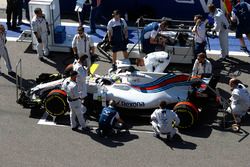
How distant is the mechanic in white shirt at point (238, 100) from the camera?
14.5 m

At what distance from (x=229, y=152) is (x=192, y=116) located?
4.25ft

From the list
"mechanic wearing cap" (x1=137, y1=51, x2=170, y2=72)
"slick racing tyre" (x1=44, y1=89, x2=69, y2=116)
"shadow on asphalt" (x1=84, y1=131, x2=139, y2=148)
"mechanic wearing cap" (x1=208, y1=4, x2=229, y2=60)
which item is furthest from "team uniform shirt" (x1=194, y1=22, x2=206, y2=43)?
"slick racing tyre" (x1=44, y1=89, x2=69, y2=116)

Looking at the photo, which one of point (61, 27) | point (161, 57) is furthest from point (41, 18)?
point (161, 57)

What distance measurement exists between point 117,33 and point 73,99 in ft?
13.4

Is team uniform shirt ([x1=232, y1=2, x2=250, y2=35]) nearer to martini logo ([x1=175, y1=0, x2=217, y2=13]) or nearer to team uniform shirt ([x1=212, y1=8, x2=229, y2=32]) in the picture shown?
Answer: team uniform shirt ([x1=212, y1=8, x2=229, y2=32])

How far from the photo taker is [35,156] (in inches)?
526

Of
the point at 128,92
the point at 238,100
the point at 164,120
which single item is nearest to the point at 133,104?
the point at 128,92

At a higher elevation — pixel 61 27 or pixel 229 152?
pixel 61 27

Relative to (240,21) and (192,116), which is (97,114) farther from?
(240,21)

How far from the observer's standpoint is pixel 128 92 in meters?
15.0

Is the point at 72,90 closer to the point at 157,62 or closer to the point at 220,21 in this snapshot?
the point at 157,62

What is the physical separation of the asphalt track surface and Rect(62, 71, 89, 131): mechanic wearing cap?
369 mm

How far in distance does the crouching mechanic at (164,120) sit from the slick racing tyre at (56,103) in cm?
234

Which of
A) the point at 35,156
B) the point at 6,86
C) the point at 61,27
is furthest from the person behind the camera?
the point at 61,27
